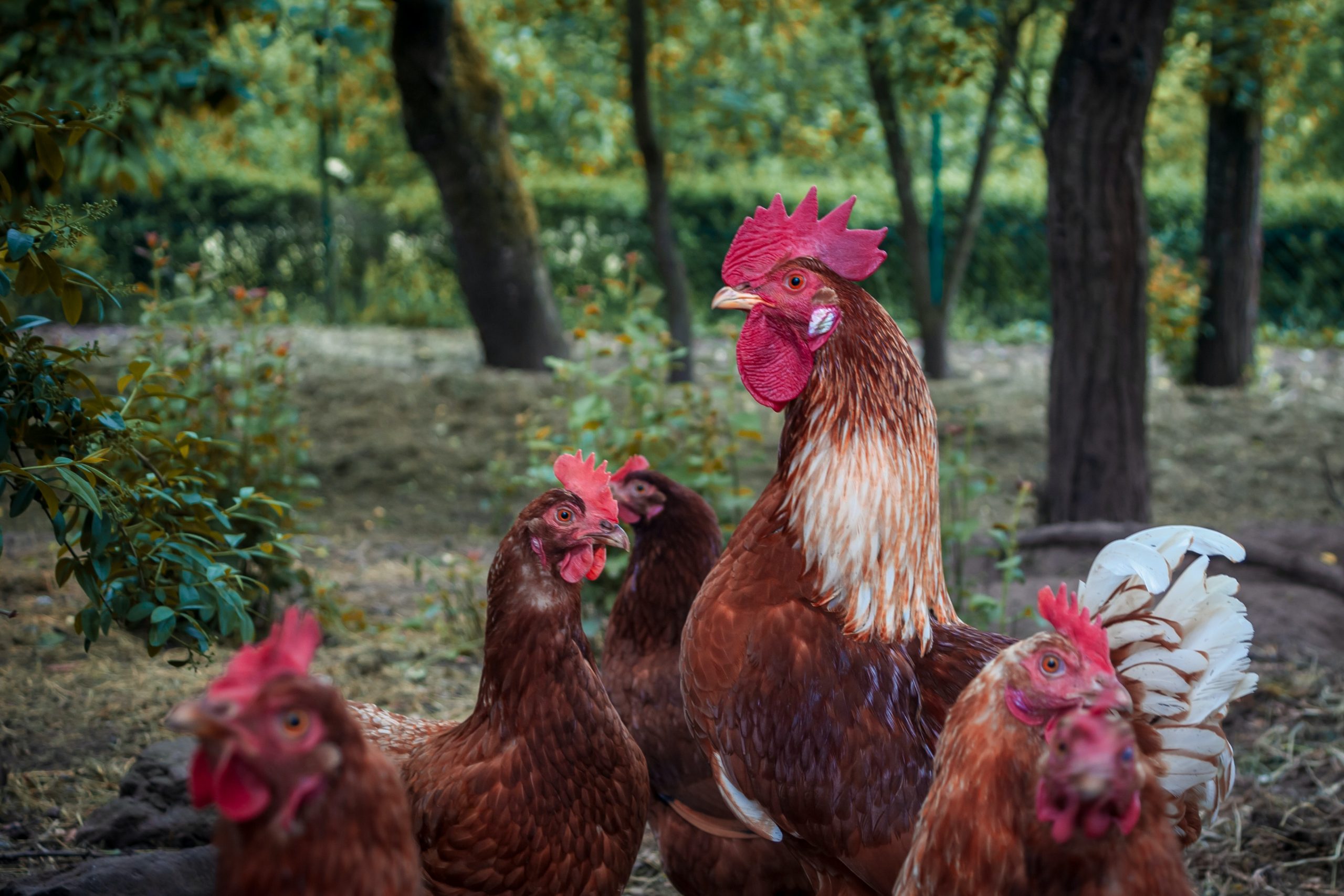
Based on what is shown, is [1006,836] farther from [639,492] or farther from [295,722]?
[639,492]

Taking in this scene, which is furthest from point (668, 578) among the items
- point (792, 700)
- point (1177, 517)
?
point (1177, 517)

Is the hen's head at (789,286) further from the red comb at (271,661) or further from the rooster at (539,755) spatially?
the red comb at (271,661)

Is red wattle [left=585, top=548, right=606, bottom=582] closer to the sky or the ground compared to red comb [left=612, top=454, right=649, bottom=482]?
closer to the ground

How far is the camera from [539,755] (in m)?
2.60

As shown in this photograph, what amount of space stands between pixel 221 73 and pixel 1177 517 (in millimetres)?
6573

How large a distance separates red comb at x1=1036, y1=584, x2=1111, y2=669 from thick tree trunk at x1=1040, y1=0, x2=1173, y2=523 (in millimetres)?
4276

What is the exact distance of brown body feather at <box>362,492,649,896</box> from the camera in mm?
2545

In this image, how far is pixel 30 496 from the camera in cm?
247

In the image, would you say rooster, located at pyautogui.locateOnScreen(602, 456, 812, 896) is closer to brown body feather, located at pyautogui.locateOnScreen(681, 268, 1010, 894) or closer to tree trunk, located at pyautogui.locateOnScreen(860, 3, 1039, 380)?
brown body feather, located at pyautogui.locateOnScreen(681, 268, 1010, 894)

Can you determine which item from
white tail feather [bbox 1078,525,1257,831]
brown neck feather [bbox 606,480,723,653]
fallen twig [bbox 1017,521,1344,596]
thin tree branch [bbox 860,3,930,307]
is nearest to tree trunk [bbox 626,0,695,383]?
thin tree branch [bbox 860,3,930,307]

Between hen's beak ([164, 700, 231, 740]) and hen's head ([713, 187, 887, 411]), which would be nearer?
hen's beak ([164, 700, 231, 740])

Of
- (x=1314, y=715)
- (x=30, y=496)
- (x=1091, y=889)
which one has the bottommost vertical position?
(x=1314, y=715)

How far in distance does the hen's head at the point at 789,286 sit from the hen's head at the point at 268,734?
1.42 metres

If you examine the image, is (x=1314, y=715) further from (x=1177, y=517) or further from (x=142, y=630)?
(x=142, y=630)
